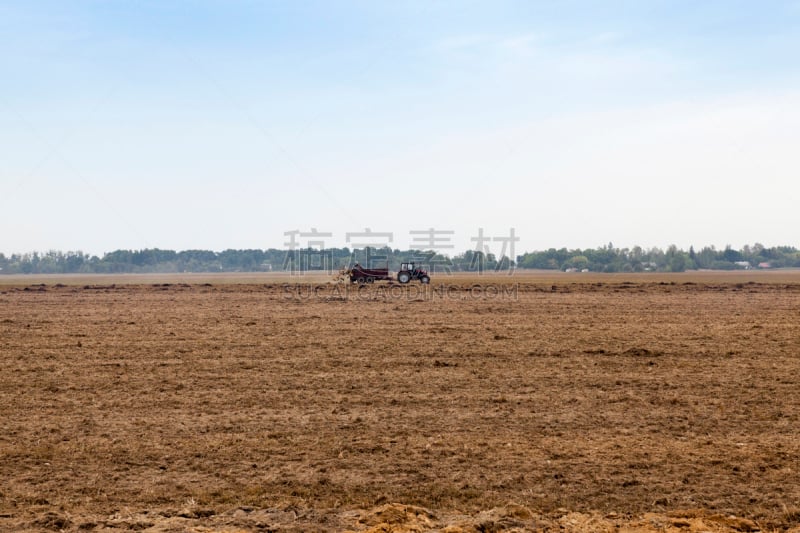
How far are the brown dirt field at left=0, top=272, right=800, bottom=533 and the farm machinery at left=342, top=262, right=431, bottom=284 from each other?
2468 cm

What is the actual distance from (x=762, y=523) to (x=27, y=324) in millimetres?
20465

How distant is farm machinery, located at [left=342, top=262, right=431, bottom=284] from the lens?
43.4m

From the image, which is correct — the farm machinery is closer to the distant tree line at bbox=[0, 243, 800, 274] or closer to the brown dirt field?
the brown dirt field

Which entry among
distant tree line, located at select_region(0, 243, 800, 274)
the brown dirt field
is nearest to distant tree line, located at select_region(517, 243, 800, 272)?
distant tree line, located at select_region(0, 243, 800, 274)

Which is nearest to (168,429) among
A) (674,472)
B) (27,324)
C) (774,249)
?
(674,472)

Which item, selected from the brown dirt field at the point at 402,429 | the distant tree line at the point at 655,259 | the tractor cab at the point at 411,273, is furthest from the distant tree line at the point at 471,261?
the brown dirt field at the point at 402,429

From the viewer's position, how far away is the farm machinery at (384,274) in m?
43.4

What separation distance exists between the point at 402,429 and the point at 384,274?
35.1 m

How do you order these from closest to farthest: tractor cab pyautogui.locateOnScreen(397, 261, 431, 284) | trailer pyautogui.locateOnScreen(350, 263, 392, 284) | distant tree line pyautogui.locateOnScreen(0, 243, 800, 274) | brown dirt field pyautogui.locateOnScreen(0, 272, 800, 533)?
brown dirt field pyautogui.locateOnScreen(0, 272, 800, 533) → trailer pyautogui.locateOnScreen(350, 263, 392, 284) → tractor cab pyautogui.locateOnScreen(397, 261, 431, 284) → distant tree line pyautogui.locateOnScreen(0, 243, 800, 274)

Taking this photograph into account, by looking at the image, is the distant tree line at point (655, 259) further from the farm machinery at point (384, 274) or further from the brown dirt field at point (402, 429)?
the brown dirt field at point (402, 429)

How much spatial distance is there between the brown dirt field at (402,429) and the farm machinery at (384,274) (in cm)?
2468

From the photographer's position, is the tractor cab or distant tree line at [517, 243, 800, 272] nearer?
the tractor cab

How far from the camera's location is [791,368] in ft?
42.1

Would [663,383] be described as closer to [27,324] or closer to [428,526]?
[428,526]
